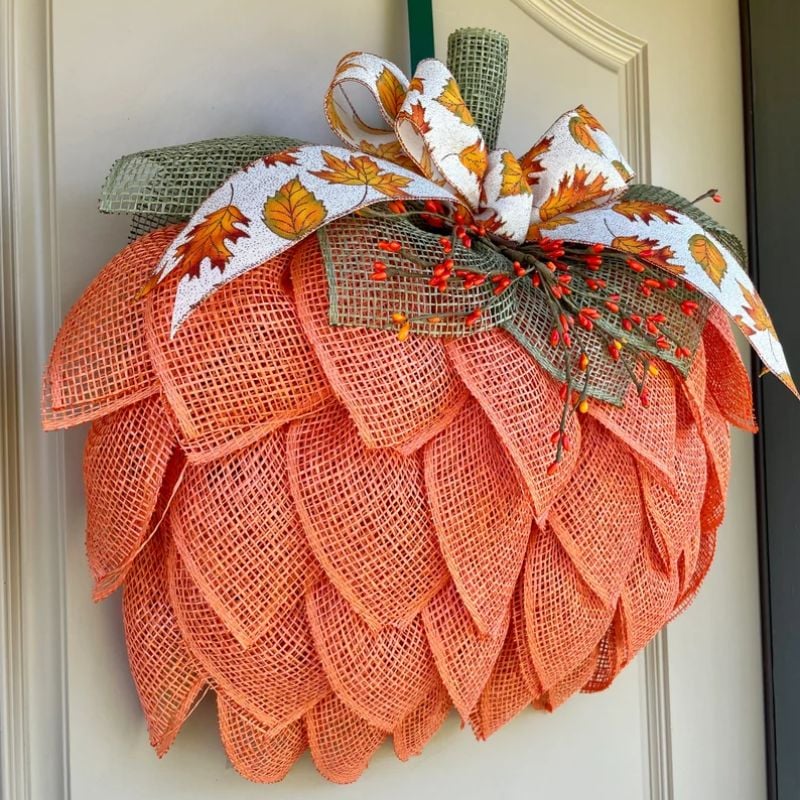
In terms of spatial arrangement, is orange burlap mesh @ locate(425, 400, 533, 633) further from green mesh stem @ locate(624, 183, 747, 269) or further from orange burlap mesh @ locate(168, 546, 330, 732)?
green mesh stem @ locate(624, 183, 747, 269)

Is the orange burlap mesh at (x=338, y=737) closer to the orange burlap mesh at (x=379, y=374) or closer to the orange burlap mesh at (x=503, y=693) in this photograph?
the orange burlap mesh at (x=503, y=693)

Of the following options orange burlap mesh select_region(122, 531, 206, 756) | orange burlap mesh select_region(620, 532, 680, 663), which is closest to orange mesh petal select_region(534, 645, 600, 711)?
orange burlap mesh select_region(620, 532, 680, 663)

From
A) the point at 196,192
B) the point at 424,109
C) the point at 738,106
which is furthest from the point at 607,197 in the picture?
the point at 738,106

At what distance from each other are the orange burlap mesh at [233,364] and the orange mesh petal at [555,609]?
16 cm

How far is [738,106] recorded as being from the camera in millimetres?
857

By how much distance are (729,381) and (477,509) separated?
9.5 inches

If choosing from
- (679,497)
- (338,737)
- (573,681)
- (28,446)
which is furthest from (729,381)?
(28,446)

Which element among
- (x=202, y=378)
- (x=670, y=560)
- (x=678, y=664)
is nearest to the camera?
(x=202, y=378)

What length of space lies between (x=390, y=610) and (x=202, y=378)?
6.2 inches

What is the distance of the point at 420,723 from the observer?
1.77 ft

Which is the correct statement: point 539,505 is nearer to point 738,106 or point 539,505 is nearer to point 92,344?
point 92,344

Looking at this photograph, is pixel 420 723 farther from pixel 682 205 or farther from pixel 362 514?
pixel 682 205

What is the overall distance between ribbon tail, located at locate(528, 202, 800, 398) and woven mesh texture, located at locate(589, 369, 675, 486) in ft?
0.19

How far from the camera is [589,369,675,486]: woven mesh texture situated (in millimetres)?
481
